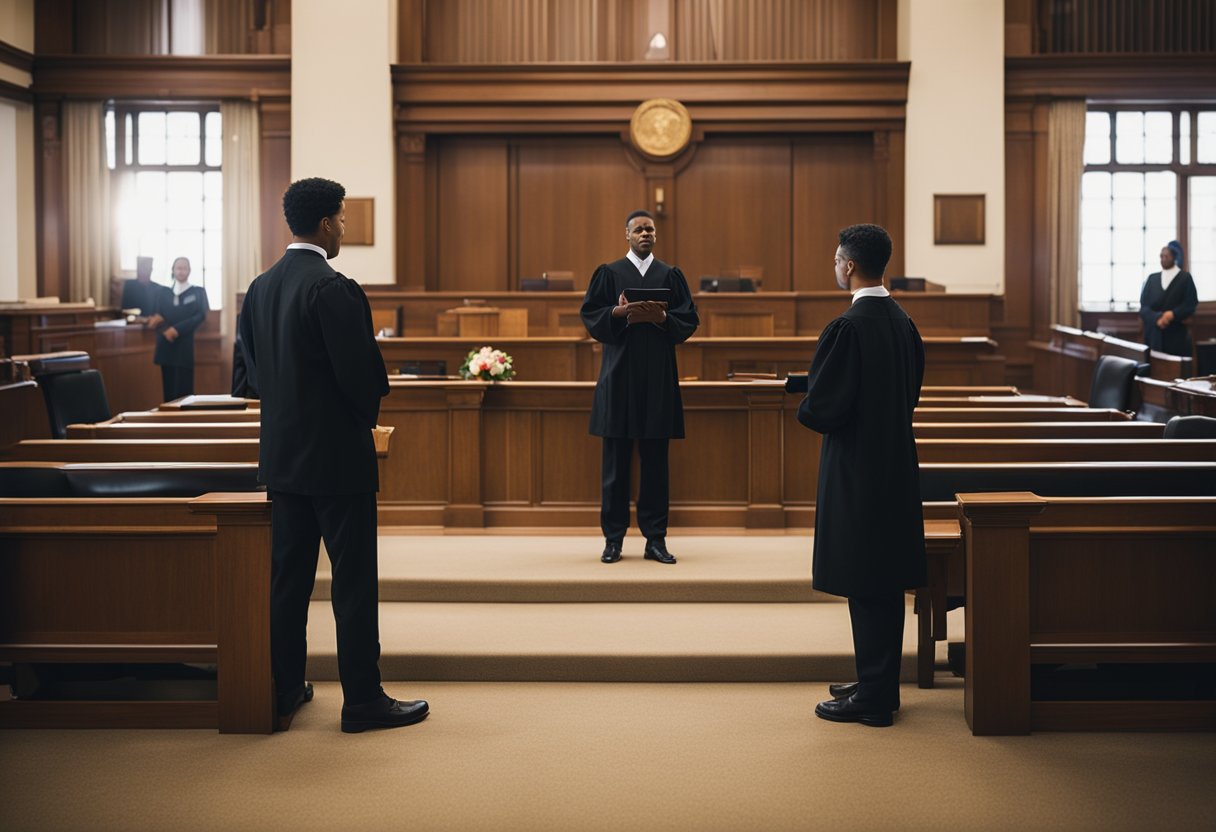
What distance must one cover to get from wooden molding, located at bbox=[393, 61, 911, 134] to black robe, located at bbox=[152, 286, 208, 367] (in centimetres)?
309

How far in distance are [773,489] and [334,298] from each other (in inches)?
135

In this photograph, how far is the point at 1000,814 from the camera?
141 inches

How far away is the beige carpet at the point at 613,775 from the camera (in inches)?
141

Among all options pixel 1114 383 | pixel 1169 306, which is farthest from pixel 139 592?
pixel 1169 306

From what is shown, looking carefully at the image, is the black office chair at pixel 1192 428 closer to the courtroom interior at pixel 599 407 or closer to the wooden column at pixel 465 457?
the courtroom interior at pixel 599 407

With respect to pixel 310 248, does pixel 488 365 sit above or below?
below

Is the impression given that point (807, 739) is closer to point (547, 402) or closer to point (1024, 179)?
point (547, 402)

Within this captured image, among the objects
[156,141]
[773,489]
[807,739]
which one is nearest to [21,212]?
[156,141]

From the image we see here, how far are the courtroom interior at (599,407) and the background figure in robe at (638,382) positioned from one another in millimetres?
57

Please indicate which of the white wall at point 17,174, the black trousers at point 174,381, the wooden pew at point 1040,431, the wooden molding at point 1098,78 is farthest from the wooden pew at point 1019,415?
the white wall at point 17,174

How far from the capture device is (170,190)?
14695mm

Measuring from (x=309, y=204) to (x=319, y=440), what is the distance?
737mm

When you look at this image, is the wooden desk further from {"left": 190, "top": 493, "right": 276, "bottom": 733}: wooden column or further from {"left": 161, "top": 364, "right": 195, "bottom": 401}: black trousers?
{"left": 190, "top": 493, "right": 276, "bottom": 733}: wooden column

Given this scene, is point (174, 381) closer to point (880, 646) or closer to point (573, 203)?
point (573, 203)
